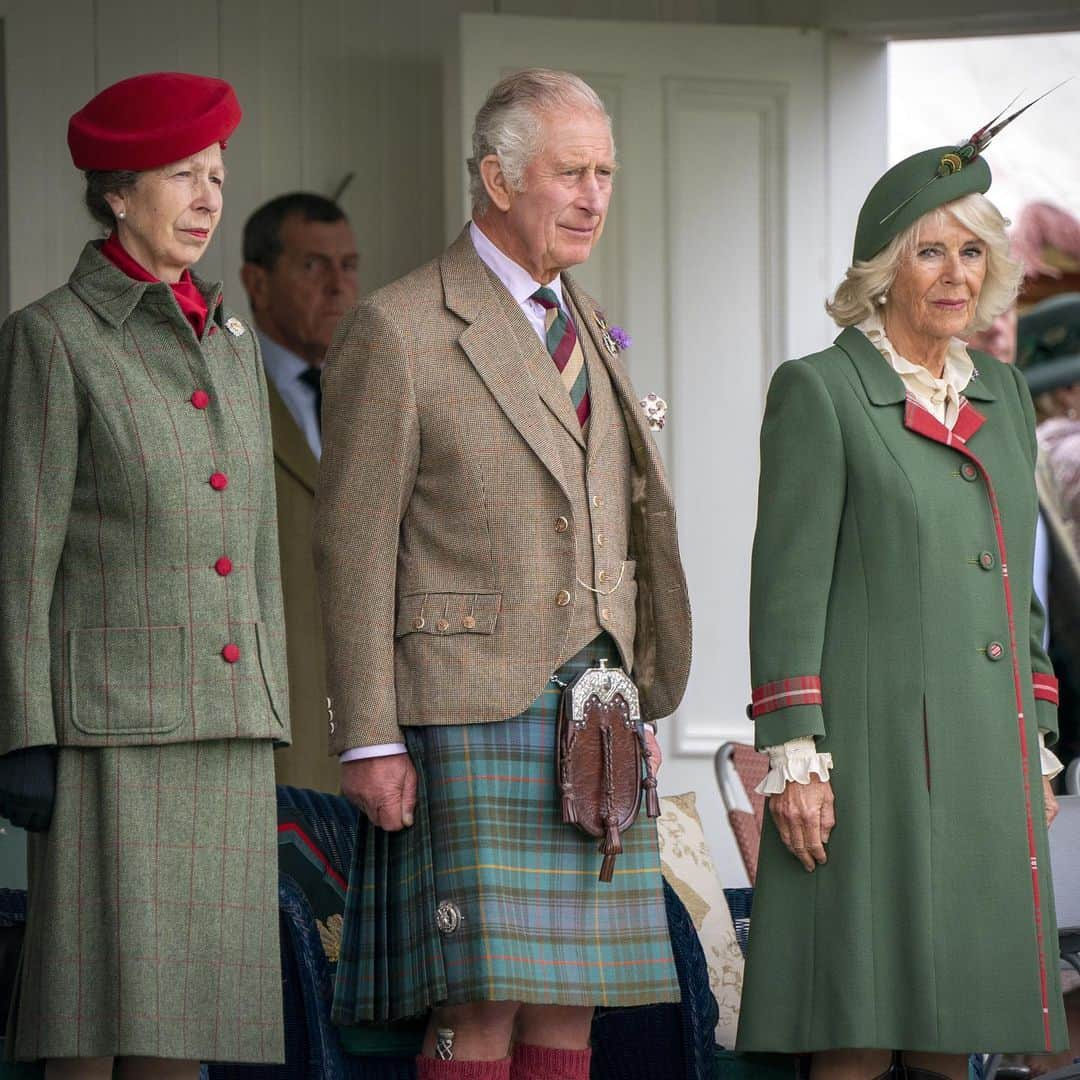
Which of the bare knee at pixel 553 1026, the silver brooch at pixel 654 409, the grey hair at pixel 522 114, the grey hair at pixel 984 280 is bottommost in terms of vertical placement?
the bare knee at pixel 553 1026

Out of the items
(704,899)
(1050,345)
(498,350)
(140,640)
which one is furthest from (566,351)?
(1050,345)

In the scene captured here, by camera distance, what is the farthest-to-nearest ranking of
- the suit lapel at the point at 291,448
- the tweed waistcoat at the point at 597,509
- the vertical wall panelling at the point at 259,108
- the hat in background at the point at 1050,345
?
the hat in background at the point at 1050,345
the vertical wall panelling at the point at 259,108
the suit lapel at the point at 291,448
the tweed waistcoat at the point at 597,509

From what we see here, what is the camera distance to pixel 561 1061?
323 centimetres

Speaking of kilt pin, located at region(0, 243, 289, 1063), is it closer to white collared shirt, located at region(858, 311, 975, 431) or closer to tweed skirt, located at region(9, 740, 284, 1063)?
tweed skirt, located at region(9, 740, 284, 1063)

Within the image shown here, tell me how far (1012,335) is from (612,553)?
4.15 m

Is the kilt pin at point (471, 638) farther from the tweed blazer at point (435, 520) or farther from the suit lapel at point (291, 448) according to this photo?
the suit lapel at point (291, 448)

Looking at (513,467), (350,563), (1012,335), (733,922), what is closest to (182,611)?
(350,563)

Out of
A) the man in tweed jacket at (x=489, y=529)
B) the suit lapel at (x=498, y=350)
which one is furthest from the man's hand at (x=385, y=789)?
the suit lapel at (x=498, y=350)

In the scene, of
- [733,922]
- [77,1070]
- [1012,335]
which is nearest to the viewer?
[77,1070]

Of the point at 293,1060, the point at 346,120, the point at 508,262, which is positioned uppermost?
the point at 346,120

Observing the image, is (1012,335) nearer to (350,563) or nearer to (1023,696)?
(1023,696)

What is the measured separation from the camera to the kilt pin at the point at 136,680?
122 inches

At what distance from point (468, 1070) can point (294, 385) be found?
3.31 meters

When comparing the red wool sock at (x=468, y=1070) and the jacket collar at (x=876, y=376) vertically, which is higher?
the jacket collar at (x=876, y=376)
